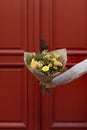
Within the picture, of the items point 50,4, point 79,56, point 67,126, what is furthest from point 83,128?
point 50,4

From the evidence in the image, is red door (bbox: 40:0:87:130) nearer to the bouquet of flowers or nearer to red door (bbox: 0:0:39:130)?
red door (bbox: 0:0:39:130)

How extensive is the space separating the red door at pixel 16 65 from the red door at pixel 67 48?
125 mm

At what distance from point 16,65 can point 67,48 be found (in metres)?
0.55

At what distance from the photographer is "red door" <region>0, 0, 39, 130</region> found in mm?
4387

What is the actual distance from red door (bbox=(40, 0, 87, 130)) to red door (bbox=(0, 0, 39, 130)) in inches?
4.9

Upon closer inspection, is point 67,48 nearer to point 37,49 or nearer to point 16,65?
point 37,49

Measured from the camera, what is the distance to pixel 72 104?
4.50 metres

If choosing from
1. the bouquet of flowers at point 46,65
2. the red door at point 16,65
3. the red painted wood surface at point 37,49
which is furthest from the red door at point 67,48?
the bouquet of flowers at point 46,65

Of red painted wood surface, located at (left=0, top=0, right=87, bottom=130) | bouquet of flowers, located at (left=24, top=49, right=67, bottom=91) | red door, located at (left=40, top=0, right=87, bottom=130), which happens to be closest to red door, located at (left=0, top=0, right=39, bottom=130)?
red painted wood surface, located at (left=0, top=0, right=87, bottom=130)

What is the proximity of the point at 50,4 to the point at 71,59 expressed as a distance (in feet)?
1.97

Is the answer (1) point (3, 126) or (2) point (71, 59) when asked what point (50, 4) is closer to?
(2) point (71, 59)

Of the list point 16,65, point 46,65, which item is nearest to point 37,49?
point 16,65

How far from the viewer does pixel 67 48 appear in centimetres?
443

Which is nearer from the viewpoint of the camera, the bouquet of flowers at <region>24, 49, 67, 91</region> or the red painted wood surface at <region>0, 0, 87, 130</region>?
the bouquet of flowers at <region>24, 49, 67, 91</region>
